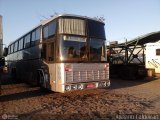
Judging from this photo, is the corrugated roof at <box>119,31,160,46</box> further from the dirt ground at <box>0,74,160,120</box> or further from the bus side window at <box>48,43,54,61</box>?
the bus side window at <box>48,43,54,61</box>

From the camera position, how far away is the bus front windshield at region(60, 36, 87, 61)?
10828 mm

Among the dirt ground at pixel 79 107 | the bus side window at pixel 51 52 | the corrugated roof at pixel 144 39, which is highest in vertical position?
the corrugated roof at pixel 144 39

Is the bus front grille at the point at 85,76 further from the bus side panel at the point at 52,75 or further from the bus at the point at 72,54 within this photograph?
the bus side panel at the point at 52,75

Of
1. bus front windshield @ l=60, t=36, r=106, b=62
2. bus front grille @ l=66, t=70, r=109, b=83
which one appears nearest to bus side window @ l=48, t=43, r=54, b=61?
bus front windshield @ l=60, t=36, r=106, b=62

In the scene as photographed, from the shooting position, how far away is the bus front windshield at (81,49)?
10.9m

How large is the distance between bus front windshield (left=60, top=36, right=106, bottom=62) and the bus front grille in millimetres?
551

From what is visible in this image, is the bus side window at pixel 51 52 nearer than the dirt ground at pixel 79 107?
No

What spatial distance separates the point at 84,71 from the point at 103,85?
1.29m

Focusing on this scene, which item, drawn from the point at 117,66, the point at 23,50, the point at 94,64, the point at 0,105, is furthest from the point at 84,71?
the point at 117,66

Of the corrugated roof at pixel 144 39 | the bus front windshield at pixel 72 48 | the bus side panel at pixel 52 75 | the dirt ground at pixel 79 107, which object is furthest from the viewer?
the corrugated roof at pixel 144 39

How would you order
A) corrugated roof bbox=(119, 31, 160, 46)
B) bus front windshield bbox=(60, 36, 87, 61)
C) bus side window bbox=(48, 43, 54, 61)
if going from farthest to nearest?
1. corrugated roof bbox=(119, 31, 160, 46)
2. bus side window bbox=(48, 43, 54, 61)
3. bus front windshield bbox=(60, 36, 87, 61)

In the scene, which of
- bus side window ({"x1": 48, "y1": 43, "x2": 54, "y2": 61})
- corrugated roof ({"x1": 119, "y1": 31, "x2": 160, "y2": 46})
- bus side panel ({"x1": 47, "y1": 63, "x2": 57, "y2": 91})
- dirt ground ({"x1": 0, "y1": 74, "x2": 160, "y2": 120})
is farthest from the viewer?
corrugated roof ({"x1": 119, "y1": 31, "x2": 160, "y2": 46})

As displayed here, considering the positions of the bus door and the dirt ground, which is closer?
the dirt ground

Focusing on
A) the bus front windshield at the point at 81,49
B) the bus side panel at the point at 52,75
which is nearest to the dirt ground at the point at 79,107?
the bus side panel at the point at 52,75
